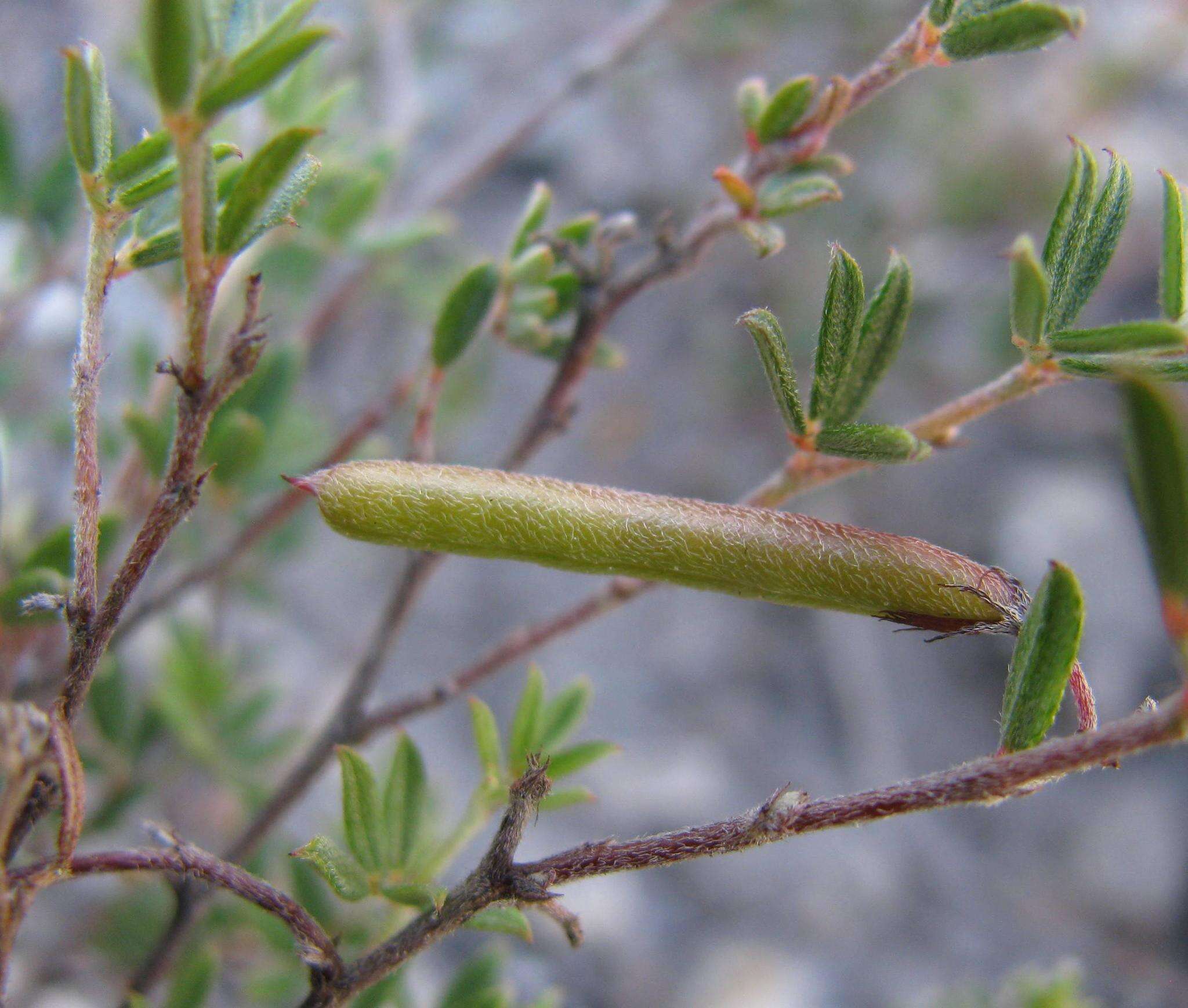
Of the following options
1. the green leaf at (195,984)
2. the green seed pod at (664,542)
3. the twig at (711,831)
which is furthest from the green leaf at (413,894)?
the green leaf at (195,984)

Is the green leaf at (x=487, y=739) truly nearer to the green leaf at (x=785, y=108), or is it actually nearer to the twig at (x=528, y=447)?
the twig at (x=528, y=447)

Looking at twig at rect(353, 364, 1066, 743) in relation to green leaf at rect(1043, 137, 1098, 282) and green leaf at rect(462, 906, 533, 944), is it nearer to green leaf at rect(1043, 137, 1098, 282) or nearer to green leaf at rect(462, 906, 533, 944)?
green leaf at rect(1043, 137, 1098, 282)

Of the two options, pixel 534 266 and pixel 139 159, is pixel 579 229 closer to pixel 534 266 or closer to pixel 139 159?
pixel 534 266

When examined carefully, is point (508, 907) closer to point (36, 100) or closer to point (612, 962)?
point (612, 962)

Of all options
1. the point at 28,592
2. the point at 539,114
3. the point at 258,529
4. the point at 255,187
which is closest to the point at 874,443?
the point at 255,187

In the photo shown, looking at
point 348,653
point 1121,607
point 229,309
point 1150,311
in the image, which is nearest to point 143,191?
point 229,309

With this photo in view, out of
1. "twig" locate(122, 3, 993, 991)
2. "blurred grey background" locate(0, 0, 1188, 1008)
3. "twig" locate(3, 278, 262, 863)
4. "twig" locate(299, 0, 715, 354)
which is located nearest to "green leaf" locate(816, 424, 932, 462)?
"twig" locate(122, 3, 993, 991)
